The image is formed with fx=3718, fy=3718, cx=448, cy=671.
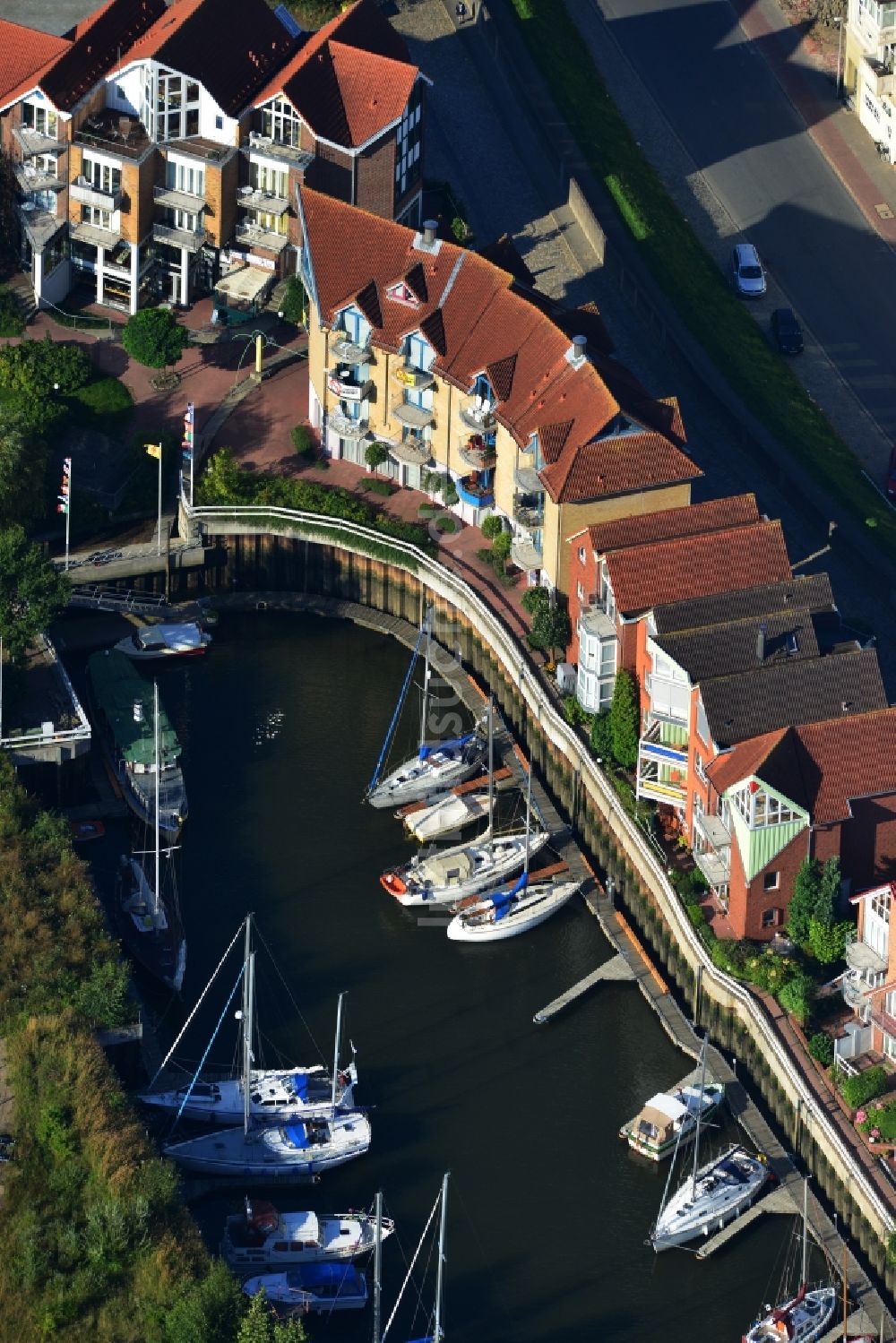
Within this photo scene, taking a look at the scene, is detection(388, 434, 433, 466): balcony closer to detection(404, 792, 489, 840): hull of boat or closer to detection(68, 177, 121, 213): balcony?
detection(68, 177, 121, 213): balcony

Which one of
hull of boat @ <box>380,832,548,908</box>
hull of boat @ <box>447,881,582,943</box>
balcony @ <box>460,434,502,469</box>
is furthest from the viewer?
balcony @ <box>460,434,502,469</box>

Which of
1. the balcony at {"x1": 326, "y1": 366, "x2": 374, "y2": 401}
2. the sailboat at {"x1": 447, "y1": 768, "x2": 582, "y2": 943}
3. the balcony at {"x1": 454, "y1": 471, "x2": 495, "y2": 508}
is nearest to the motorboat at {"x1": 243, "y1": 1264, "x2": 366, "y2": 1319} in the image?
the sailboat at {"x1": 447, "y1": 768, "x2": 582, "y2": 943}

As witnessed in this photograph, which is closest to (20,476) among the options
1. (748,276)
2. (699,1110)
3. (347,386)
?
(347,386)

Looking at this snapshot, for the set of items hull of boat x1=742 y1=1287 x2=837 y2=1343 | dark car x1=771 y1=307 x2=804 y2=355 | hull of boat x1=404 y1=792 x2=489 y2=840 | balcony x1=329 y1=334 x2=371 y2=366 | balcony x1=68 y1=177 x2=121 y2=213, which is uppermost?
balcony x1=68 y1=177 x2=121 y2=213

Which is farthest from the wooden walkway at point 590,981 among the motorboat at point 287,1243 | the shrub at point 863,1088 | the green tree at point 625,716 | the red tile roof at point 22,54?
the red tile roof at point 22,54

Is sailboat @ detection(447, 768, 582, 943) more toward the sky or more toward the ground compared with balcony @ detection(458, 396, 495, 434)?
more toward the ground

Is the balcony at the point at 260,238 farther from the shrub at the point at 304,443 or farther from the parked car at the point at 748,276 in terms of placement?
the parked car at the point at 748,276

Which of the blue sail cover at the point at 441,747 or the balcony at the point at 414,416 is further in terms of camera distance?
the balcony at the point at 414,416
